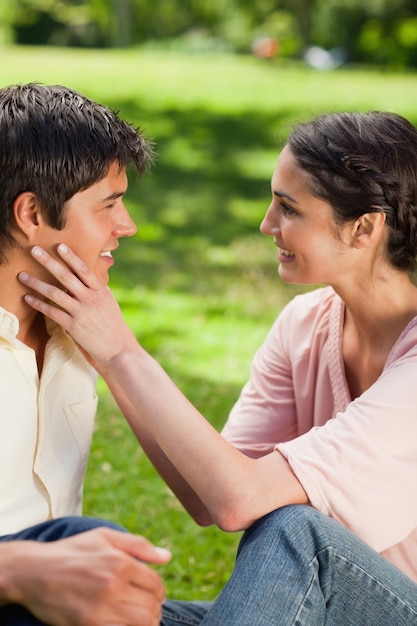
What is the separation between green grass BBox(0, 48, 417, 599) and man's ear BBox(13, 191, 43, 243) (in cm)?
90

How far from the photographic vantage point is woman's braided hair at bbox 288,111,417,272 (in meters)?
2.77

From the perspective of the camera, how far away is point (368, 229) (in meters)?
2.81

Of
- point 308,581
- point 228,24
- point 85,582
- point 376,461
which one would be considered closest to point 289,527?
point 308,581

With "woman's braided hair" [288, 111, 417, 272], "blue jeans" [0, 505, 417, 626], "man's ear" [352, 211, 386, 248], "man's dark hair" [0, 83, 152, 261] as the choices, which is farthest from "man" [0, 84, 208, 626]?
"man's ear" [352, 211, 386, 248]

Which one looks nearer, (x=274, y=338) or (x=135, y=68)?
(x=274, y=338)

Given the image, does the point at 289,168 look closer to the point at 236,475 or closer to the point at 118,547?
the point at 236,475

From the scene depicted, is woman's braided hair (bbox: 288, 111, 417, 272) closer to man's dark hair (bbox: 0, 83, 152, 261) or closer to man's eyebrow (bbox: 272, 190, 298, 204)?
man's eyebrow (bbox: 272, 190, 298, 204)

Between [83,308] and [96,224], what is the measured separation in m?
0.25

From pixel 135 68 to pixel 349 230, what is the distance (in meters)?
12.7

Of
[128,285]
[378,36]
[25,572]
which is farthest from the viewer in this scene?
[378,36]

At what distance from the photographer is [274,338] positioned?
3.13m

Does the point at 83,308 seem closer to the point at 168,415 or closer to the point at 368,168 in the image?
the point at 168,415

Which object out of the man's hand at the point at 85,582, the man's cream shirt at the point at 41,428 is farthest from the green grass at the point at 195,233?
the man's hand at the point at 85,582

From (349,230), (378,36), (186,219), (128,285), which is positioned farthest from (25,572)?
(378,36)
